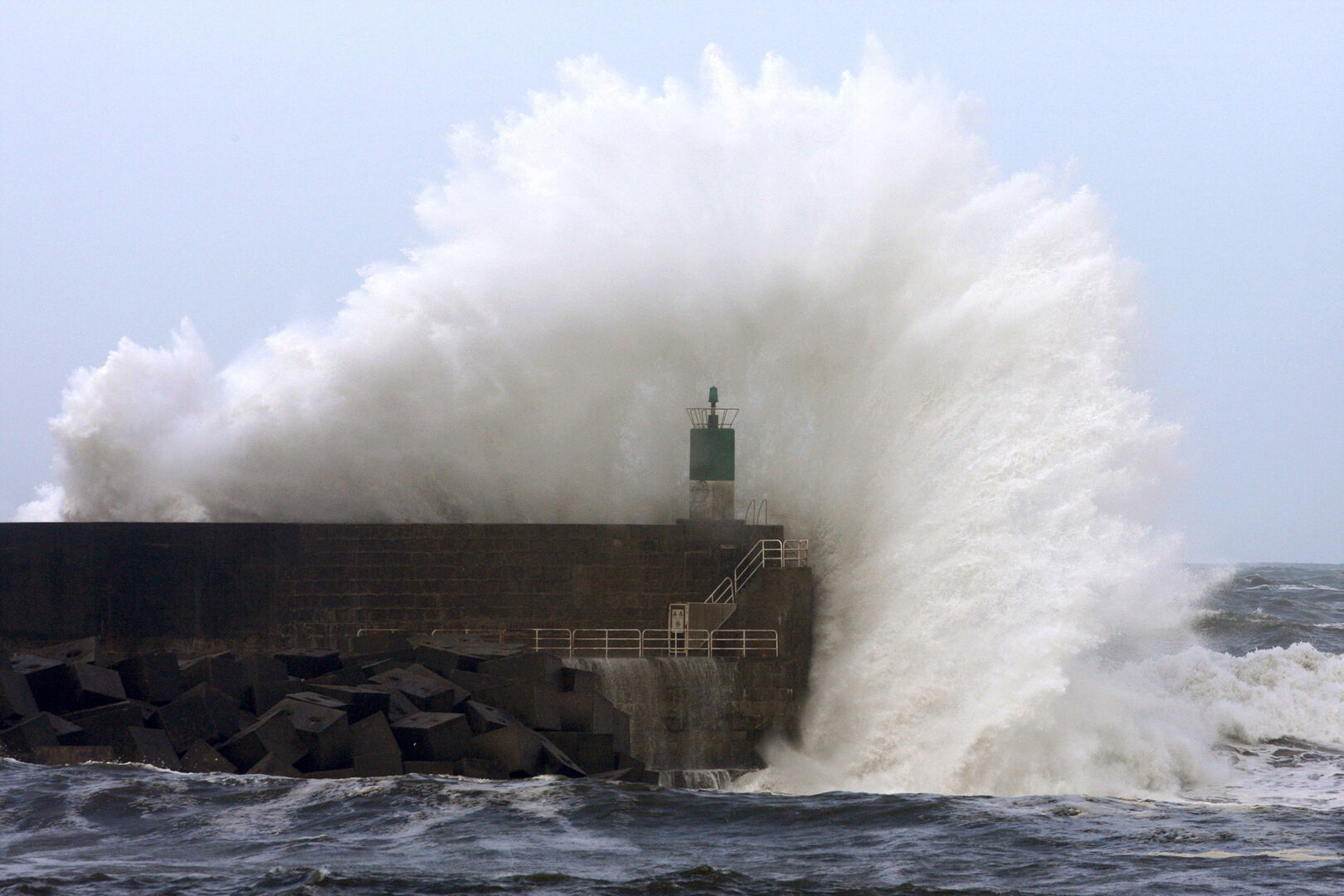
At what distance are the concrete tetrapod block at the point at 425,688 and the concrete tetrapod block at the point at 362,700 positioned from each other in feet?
0.80

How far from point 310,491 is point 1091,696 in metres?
8.55

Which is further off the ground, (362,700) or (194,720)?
(362,700)

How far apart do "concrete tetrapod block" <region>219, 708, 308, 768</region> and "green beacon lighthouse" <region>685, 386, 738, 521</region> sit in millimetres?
5437

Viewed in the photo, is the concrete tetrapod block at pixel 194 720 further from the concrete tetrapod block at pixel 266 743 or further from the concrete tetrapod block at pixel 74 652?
the concrete tetrapod block at pixel 74 652

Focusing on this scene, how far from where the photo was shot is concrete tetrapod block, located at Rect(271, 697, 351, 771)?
10453 mm

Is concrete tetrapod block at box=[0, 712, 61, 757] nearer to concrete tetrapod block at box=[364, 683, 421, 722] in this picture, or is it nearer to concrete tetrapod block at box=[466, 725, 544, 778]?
concrete tetrapod block at box=[364, 683, 421, 722]

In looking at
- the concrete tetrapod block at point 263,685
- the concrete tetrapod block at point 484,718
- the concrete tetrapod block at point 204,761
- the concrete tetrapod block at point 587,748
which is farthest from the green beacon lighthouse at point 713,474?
the concrete tetrapod block at point 204,761

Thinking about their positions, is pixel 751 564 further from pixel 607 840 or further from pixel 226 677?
pixel 607 840

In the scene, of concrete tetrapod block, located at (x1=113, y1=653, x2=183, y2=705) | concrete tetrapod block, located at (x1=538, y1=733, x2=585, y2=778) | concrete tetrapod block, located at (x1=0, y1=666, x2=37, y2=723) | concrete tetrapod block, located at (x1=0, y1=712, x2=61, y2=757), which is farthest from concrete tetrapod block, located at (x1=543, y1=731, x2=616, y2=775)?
concrete tetrapod block, located at (x1=0, y1=666, x2=37, y2=723)

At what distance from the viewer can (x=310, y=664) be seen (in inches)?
495

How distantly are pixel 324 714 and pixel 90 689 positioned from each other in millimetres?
2201

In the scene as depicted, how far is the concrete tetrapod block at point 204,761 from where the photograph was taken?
34.5 ft

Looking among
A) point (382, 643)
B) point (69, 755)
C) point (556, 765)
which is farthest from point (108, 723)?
point (556, 765)

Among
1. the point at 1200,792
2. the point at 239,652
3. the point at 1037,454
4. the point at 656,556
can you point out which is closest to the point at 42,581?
the point at 239,652
